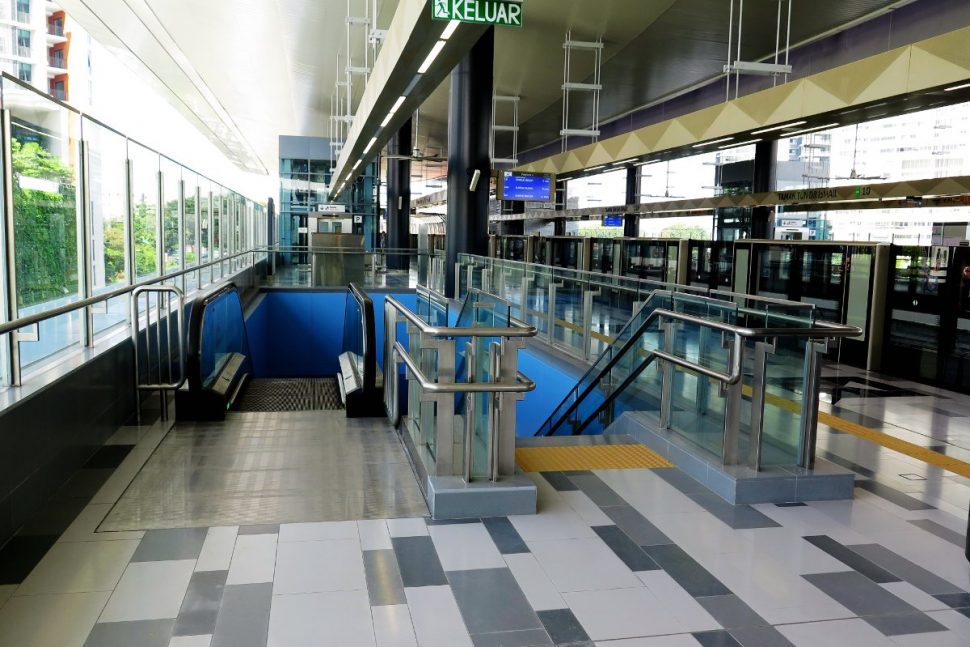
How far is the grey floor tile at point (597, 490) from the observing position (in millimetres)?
4223

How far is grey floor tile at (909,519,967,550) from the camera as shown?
3.86 meters

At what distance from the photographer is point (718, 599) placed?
10.2 ft

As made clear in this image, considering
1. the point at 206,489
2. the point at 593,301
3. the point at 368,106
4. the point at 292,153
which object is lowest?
the point at 206,489

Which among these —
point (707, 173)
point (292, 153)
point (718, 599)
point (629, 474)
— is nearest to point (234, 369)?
point (629, 474)

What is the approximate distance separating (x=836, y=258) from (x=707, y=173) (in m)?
12.7

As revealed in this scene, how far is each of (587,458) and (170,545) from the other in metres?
2.61

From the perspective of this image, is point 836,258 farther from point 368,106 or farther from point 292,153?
point 292,153

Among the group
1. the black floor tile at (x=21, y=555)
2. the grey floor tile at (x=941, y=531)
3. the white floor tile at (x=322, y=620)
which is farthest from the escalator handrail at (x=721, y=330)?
the black floor tile at (x=21, y=555)

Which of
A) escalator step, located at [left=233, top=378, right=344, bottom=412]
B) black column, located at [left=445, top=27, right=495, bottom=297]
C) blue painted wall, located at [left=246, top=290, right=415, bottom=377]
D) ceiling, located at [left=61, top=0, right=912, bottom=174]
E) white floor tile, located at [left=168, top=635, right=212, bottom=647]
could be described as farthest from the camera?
blue painted wall, located at [left=246, top=290, right=415, bottom=377]

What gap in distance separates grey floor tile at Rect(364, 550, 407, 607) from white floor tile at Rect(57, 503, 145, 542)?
3.75 ft

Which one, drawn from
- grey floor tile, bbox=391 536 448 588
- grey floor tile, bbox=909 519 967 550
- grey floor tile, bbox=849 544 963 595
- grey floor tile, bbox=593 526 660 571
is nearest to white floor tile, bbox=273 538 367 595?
grey floor tile, bbox=391 536 448 588

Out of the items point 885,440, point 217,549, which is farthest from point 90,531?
point 885,440

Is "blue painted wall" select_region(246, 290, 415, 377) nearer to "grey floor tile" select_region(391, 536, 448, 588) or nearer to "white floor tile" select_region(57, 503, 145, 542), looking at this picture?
"white floor tile" select_region(57, 503, 145, 542)

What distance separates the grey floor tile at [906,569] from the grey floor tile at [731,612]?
856 mm
